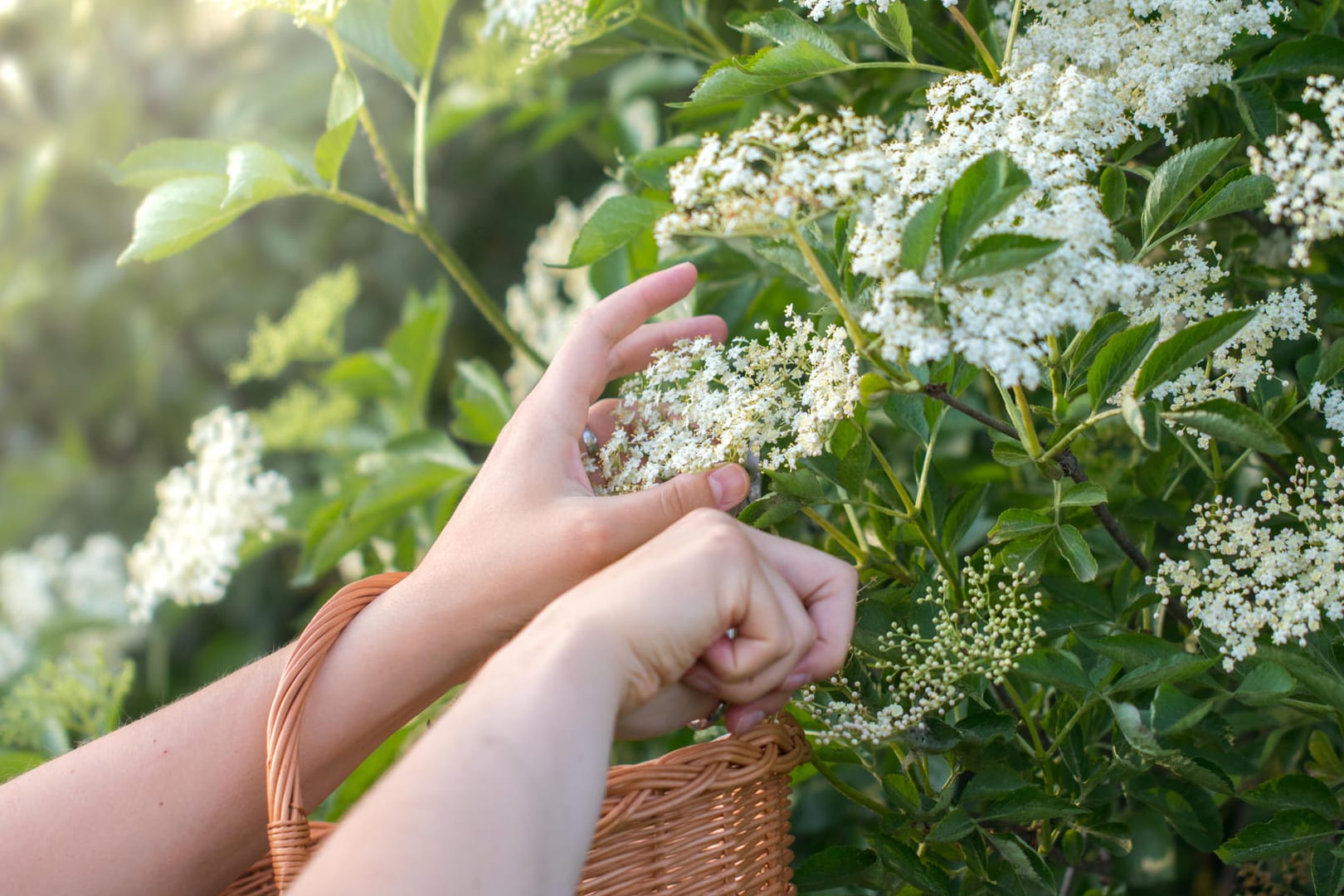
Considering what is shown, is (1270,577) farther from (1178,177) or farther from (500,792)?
(500,792)

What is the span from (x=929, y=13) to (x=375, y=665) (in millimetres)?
670

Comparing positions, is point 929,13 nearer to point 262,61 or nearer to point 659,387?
point 659,387

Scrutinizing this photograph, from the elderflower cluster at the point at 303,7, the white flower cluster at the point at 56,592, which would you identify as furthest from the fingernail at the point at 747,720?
the white flower cluster at the point at 56,592

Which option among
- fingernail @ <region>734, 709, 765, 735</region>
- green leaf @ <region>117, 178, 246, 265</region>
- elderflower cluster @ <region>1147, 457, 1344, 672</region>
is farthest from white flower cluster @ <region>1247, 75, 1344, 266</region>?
green leaf @ <region>117, 178, 246, 265</region>

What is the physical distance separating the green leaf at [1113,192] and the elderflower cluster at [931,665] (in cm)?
22

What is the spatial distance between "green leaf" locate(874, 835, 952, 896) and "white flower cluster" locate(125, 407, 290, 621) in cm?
81

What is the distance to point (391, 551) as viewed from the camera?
1291mm

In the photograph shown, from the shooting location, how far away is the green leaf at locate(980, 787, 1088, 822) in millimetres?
630

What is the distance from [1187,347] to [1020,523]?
0.14 metres

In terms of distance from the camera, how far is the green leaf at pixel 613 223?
Answer: 0.76 meters

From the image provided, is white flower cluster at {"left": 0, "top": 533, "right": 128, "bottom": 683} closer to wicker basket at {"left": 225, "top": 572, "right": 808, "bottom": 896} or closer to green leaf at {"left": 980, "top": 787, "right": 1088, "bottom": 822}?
A: wicker basket at {"left": 225, "top": 572, "right": 808, "bottom": 896}

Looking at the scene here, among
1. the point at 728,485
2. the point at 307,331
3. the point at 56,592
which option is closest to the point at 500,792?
the point at 728,485

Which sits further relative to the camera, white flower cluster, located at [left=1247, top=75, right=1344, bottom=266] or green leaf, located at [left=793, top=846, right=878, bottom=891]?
green leaf, located at [left=793, top=846, right=878, bottom=891]

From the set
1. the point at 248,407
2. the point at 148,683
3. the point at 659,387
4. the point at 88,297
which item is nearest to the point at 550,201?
the point at 248,407
